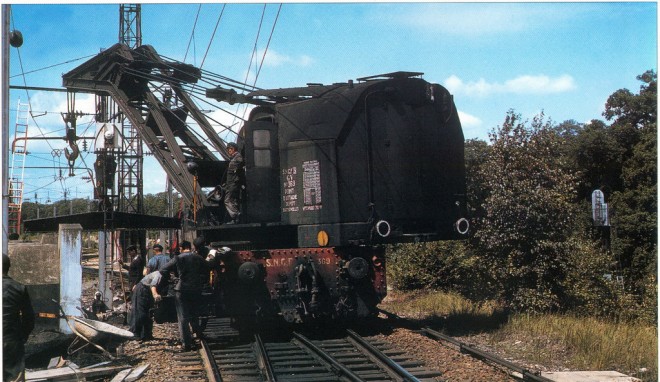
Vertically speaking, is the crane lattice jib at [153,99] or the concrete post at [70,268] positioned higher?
the crane lattice jib at [153,99]

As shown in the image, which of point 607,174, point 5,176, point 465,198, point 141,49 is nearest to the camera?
point 5,176

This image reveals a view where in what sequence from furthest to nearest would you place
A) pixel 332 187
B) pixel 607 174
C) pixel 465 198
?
pixel 607 174, pixel 465 198, pixel 332 187

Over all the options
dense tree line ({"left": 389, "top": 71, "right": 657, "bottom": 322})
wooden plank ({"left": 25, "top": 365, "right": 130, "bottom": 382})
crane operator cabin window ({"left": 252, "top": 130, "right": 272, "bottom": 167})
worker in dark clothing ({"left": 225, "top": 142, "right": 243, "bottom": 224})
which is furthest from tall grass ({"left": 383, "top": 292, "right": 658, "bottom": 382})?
wooden plank ({"left": 25, "top": 365, "right": 130, "bottom": 382})

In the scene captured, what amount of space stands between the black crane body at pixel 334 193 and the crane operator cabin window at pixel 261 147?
0.02 meters

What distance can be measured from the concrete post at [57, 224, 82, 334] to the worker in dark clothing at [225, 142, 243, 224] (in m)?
2.48

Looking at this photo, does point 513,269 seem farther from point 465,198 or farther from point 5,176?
point 5,176

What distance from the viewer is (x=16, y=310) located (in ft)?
23.5

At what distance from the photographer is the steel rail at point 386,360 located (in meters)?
7.83

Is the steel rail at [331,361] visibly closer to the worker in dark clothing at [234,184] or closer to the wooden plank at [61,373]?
the worker in dark clothing at [234,184]

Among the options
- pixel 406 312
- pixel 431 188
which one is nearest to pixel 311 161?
pixel 431 188

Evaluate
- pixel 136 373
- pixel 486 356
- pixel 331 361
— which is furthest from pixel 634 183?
pixel 136 373

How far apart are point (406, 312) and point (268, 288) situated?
5.09 m

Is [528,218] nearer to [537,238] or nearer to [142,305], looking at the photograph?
[537,238]

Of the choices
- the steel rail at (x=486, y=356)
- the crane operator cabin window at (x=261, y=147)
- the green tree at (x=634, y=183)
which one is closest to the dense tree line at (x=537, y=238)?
the green tree at (x=634, y=183)
